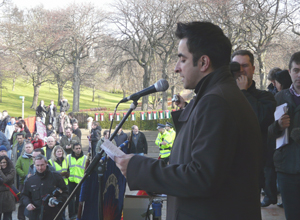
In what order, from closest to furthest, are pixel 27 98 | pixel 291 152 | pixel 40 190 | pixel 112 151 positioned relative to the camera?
pixel 112 151, pixel 291 152, pixel 40 190, pixel 27 98

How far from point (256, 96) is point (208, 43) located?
1.66m

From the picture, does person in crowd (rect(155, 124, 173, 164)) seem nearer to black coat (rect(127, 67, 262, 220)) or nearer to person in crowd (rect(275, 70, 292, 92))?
person in crowd (rect(275, 70, 292, 92))

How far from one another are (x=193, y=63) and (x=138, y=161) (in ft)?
1.85

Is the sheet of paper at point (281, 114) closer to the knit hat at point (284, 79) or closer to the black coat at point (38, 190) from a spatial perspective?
the knit hat at point (284, 79)

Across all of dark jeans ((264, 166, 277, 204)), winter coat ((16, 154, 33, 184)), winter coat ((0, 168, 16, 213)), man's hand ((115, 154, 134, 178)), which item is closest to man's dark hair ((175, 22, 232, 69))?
man's hand ((115, 154, 134, 178))

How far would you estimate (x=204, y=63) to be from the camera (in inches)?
68.7

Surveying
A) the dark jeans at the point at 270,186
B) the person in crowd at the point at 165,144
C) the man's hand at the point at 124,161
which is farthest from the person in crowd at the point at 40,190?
the person in crowd at the point at 165,144

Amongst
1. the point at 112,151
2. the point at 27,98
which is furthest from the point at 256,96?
the point at 27,98

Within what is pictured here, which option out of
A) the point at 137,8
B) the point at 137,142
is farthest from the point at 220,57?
the point at 137,8

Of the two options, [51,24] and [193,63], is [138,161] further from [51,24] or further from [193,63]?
[51,24]

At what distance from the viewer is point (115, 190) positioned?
16.3 ft

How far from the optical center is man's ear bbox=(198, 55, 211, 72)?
1.73 m

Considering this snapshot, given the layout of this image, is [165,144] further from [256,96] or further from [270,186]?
[256,96]

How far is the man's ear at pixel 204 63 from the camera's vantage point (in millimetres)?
1734
